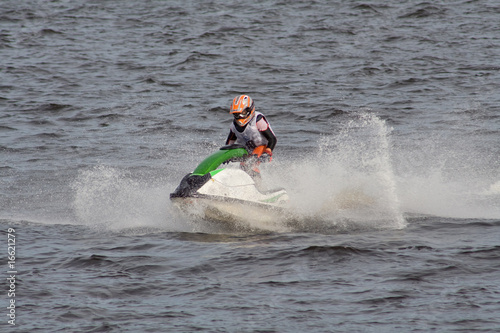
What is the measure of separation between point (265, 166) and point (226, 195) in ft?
15.9

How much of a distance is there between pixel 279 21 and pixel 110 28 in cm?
815

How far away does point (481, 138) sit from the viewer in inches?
684

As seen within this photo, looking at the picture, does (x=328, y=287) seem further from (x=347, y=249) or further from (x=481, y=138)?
(x=481, y=138)

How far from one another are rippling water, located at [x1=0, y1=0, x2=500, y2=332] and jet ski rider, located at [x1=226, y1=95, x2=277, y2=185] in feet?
3.38

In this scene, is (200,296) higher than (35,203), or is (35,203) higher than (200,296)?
(200,296)

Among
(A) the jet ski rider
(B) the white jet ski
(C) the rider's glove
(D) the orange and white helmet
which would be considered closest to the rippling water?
(B) the white jet ski

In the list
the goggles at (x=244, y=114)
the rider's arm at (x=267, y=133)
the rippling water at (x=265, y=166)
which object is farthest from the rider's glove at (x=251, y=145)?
the rippling water at (x=265, y=166)

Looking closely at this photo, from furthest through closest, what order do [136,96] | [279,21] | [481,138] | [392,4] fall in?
[392,4], [279,21], [136,96], [481,138]

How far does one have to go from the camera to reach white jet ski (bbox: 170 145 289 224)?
1027cm

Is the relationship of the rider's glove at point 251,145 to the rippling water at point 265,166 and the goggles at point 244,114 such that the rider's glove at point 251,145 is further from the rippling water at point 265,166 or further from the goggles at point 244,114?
the rippling water at point 265,166

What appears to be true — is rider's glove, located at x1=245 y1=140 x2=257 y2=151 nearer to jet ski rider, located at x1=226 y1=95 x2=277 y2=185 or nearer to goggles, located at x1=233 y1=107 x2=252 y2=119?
jet ski rider, located at x1=226 y1=95 x2=277 y2=185

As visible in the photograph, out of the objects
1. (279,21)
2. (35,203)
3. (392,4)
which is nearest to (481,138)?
(35,203)

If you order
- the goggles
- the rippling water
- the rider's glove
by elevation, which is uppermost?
the goggles

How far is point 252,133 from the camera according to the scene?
11195 millimetres
